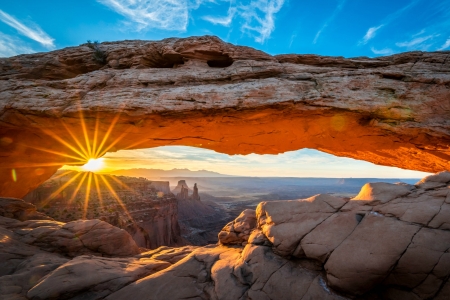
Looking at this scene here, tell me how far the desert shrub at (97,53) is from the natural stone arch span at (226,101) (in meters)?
0.31

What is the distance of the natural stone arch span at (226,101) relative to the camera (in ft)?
31.9

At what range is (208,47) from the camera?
12.1 meters

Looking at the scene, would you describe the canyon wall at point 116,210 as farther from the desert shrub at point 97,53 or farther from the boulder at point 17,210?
the desert shrub at point 97,53

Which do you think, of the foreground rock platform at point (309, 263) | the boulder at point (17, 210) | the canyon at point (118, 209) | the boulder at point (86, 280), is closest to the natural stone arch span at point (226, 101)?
the boulder at point (17, 210)

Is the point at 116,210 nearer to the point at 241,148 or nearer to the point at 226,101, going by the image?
the point at 241,148

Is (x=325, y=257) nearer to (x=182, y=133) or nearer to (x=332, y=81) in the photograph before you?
(x=332, y=81)

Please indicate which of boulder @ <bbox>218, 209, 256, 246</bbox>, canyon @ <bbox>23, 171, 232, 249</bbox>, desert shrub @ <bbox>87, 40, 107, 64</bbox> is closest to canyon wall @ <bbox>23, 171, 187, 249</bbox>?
canyon @ <bbox>23, 171, 232, 249</bbox>

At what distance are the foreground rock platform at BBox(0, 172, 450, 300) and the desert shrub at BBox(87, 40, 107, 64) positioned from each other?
11.0 meters

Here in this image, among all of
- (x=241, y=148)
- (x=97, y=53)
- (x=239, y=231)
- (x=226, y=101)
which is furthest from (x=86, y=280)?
(x=97, y=53)

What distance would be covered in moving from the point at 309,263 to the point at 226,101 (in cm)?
786

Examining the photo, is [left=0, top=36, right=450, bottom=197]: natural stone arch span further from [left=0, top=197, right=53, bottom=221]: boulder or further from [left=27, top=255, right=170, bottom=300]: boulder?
[left=27, top=255, right=170, bottom=300]: boulder

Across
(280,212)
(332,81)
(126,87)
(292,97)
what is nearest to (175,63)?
(126,87)

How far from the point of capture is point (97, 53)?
43.1ft

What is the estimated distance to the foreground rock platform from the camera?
449 centimetres
